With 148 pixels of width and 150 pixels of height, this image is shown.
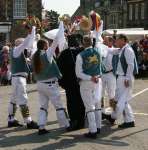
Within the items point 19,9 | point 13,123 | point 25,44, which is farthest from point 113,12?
point 25,44

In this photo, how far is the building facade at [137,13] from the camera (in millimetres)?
72381

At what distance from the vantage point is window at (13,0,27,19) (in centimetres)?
5141

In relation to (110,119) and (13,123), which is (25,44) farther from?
(110,119)

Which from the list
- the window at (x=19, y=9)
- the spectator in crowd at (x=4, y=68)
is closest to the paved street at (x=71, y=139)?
the spectator in crowd at (x=4, y=68)

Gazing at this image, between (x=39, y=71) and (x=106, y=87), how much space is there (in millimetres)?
2270

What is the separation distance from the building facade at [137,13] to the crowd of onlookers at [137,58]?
46.7m

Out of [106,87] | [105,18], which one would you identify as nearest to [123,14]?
[105,18]

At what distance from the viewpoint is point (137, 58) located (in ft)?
79.3

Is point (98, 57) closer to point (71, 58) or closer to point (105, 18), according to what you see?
point (71, 58)

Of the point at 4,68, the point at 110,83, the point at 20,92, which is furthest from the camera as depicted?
the point at 4,68

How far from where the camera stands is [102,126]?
11547 millimetres

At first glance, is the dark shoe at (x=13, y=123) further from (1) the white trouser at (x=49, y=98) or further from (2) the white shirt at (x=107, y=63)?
(2) the white shirt at (x=107, y=63)

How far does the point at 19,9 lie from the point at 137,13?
26.3 meters

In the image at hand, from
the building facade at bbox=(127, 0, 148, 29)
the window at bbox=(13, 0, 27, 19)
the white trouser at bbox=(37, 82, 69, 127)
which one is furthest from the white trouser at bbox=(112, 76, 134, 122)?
the building facade at bbox=(127, 0, 148, 29)
